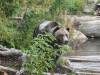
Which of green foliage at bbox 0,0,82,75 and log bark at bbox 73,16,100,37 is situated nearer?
green foliage at bbox 0,0,82,75

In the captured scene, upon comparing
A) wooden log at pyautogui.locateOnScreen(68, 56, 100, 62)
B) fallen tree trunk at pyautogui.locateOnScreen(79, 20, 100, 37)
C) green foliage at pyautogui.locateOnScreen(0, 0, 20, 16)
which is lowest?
fallen tree trunk at pyautogui.locateOnScreen(79, 20, 100, 37)

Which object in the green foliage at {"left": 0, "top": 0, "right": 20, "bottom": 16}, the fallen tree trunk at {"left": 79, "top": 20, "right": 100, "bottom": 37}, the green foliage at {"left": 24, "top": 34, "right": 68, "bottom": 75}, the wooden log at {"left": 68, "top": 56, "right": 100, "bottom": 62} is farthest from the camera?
the fallen tree trunk at {"left": 79, "top": 20, "right": 100, "bottom": 37}

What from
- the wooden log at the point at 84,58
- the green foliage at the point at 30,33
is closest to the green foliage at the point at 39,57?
the green foliage at the point at 30,33

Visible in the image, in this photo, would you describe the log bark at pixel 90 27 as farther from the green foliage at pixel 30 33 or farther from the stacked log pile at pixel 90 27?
the green foliage at pixel 30 33

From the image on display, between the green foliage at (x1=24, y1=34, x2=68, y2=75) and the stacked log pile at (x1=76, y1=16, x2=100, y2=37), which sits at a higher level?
the green foliage at (x1=24, y1=34, x2=68, y2=75)

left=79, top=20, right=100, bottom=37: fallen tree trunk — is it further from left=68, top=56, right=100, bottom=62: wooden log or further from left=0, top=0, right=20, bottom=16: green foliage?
left=0, top=0, right=20, bottom=16: green foliage

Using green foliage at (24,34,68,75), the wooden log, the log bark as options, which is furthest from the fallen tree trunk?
green foliage at (24,34,68,75)

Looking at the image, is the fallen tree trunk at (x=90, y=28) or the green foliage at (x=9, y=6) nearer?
the green foliage at (x=9, y=6)

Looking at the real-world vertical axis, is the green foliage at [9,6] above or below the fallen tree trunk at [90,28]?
above

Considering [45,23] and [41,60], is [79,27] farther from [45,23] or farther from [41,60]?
[41,60]

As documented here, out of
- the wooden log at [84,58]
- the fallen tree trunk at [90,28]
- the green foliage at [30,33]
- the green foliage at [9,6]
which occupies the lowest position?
the fallen tree trunk at [90,28]

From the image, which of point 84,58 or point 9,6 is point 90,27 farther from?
point 9,6

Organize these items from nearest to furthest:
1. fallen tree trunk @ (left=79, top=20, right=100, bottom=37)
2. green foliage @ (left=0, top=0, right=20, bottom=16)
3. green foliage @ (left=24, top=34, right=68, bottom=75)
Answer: green foliage @ (left=24, top=34, right=68, bottom=75) → green foliage @ (left=0, top=0, right=20, bottom=16) → fallen tree trunk @ (left=79, top=20, right=100, bottom=37)

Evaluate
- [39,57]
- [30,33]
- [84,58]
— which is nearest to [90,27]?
[84,58]
